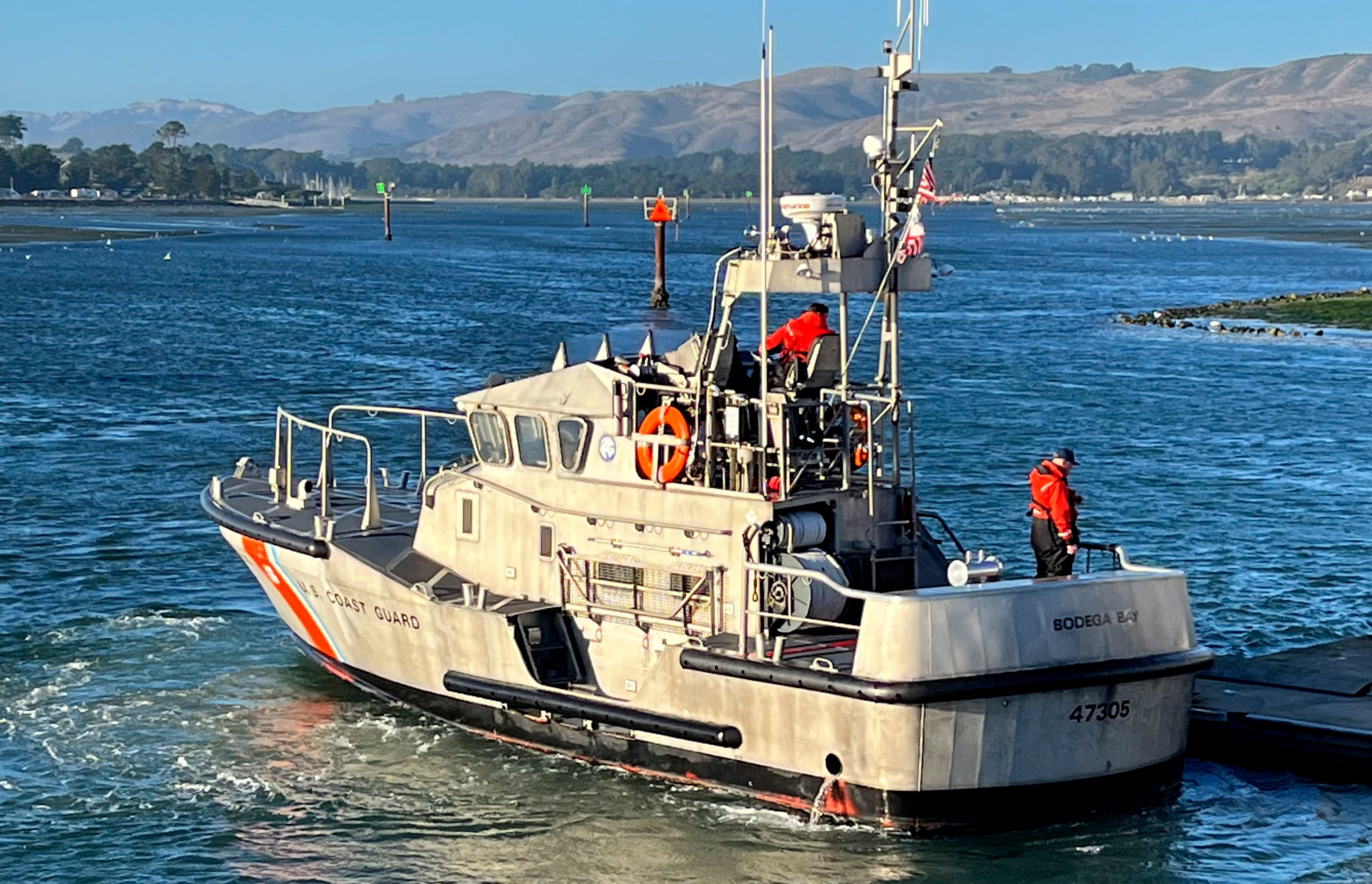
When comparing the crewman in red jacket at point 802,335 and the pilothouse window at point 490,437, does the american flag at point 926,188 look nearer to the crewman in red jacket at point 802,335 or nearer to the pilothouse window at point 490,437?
the crewman in red jacket at point 802,335

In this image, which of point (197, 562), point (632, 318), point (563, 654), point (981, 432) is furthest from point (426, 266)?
point (563, 654)

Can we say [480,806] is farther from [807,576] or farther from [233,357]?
[233,357]

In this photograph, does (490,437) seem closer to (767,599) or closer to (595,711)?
(595,711)

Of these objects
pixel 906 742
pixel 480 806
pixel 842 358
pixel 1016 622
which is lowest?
pixel 480 806

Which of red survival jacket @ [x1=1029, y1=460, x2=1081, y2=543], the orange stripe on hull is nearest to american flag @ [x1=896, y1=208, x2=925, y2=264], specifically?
red survival jacket @ [x1=1029, y1=460, x2=1081, y2=543]

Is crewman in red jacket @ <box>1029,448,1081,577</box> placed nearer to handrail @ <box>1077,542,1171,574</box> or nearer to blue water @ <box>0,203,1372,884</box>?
handrail @ <box>1077,542,1171,574</box>

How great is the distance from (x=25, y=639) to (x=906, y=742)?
1103cm

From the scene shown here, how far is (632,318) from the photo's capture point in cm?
6172

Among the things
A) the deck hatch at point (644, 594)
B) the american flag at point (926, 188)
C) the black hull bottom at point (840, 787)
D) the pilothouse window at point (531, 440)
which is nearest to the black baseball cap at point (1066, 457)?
the american flag at point (926, 188)

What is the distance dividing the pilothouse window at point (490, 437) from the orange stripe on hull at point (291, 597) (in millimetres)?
2832

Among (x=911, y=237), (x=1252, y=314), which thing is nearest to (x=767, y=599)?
(x=911, y=237)

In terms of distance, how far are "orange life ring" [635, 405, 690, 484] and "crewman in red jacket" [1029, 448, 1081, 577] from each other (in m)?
3.02

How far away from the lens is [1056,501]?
1579cm

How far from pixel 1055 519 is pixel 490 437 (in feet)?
17.7
